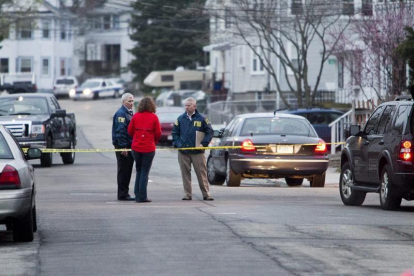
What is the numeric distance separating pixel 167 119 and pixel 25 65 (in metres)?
53.0

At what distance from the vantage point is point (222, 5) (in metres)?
46.8

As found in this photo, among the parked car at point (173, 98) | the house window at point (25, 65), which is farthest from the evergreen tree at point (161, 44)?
the house window at point (25, 65)

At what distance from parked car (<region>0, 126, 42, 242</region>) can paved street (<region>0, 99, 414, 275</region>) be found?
0.21m

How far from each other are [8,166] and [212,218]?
3629mm

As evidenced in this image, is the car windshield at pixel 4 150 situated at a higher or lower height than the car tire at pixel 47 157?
higher

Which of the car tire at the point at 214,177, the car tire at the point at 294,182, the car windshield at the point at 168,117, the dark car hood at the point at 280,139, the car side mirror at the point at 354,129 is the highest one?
the car side mirror at the point at 354,129

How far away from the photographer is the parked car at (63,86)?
86.0 m

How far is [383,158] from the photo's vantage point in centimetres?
1631

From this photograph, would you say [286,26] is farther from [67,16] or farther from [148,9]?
[67,16]

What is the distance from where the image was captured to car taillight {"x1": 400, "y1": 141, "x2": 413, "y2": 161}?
15547mm

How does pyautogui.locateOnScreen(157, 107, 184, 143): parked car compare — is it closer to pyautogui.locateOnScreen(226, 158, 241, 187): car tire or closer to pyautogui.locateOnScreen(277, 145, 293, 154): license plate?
pyautogui.locateOnScreen(226, 158, 241, 187): car tire

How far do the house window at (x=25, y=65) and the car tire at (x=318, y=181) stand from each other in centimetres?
7366

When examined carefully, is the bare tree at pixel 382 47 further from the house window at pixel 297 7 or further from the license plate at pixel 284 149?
the license plate at pixel 284 149

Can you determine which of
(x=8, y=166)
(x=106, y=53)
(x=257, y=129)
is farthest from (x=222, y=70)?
(x=8, y=166)
